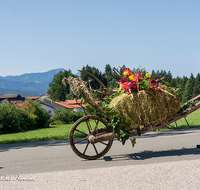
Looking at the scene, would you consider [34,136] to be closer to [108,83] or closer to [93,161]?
[93,161]

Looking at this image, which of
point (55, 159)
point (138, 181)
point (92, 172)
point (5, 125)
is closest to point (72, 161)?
point (55, 159)

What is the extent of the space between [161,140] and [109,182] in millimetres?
4277

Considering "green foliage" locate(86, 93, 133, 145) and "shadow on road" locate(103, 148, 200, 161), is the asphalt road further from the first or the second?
"green foliage" locate(86, 93, 133, 145)

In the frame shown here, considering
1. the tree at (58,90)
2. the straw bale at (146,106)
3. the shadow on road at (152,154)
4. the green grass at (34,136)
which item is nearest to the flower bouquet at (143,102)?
the straw bale at (146,106)

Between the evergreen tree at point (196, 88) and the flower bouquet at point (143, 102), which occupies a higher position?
the evergreen tree at point (196, 88)

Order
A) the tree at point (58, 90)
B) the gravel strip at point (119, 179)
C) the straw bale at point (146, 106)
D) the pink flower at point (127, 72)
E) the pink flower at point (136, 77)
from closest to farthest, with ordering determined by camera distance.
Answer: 1. the gravel strip at point (119, 179)
2. the straw bale at point (146, 106)
3. the pink flower at point (136, 77)
4. the pink flower at point (127, 72)
5. the tree at point (58, 90)

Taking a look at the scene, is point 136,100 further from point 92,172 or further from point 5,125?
point 5,125

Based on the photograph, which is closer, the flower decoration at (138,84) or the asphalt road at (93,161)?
the asphalt road at (93,161)

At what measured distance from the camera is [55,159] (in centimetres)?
630

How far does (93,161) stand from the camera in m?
5.97

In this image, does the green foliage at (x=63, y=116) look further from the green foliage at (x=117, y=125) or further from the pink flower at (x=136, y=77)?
the pink flower at (x=136, y=77)

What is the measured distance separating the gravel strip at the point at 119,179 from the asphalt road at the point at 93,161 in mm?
591

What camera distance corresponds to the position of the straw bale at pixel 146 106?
18.8 ft

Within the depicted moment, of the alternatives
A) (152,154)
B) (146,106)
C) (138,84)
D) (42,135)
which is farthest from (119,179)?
(42,135)
